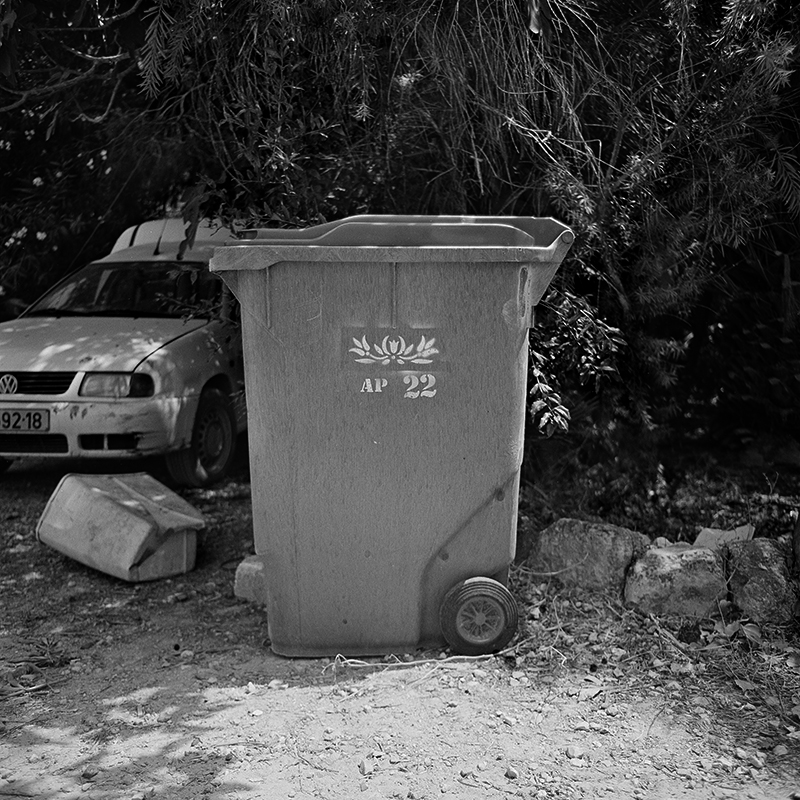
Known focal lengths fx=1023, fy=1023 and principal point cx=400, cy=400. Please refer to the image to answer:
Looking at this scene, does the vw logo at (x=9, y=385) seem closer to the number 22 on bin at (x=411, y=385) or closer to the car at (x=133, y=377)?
the car at (x=133, y=377)

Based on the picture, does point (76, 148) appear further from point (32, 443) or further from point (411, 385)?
point (411, 385)

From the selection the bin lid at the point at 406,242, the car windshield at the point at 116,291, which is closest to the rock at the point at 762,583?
the bin lid at the point at 406,242

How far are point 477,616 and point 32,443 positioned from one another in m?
3.37

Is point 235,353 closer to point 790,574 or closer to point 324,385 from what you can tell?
point 324,385

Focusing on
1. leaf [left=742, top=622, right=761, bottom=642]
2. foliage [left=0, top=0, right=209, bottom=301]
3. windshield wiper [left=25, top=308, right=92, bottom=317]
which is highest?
foliage [left=0, top=0, right=209, bottom=301]

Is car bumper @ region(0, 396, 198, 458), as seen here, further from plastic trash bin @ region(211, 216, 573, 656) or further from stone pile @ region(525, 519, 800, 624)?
stone pile @ region(525, 519, 800, 624)

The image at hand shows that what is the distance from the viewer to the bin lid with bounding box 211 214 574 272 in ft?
12.0

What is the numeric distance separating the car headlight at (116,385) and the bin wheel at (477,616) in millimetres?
2800

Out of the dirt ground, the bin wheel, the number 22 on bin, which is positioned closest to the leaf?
the dirt ground

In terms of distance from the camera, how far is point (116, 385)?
5.95 m

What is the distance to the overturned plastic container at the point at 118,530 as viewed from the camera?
480cm

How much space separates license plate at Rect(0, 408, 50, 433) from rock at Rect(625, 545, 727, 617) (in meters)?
3.54

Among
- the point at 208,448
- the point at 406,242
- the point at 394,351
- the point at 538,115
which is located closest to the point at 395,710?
the point at 394,351

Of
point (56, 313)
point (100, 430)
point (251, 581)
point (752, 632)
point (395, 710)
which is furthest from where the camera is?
point (56, 313)
